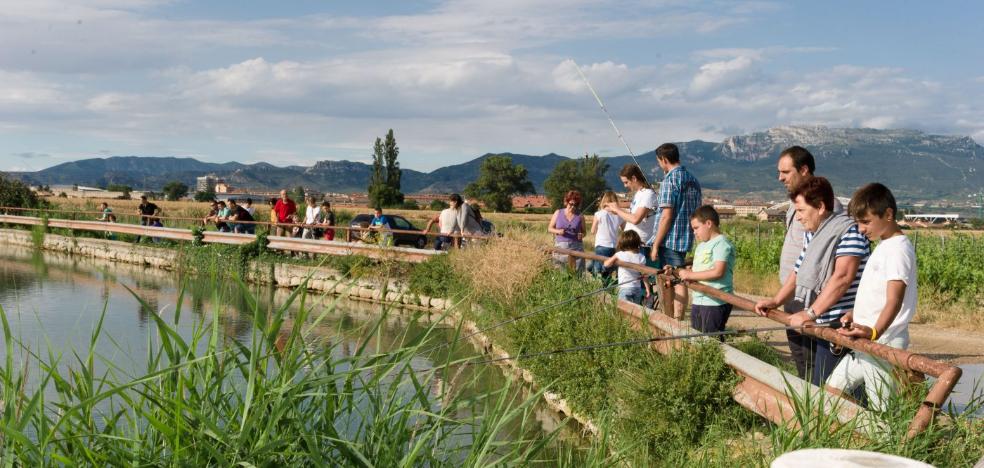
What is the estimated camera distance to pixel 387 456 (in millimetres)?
3375

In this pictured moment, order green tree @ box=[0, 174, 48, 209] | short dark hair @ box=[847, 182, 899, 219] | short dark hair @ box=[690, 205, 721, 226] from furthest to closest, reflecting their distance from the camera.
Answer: green tree @ box=[0, 174, 48, 209] < short dark hair @ box=[690, 205, 721, 226] < short dark hair @ box=[847, 182, 899, 219]

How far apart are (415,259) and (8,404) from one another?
13.7 metres

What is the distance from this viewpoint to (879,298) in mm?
4043

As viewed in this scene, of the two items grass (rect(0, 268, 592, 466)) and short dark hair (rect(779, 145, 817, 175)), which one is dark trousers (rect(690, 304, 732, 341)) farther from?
grass (rect(0, 268, 592, 466))

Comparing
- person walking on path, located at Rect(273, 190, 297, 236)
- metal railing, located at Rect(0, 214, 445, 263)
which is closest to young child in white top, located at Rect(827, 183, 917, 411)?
metal railing, located at Rect(0, 214, 445, 263)

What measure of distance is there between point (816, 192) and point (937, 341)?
232 inches

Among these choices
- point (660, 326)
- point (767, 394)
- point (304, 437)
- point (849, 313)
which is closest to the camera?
point (304, 437)

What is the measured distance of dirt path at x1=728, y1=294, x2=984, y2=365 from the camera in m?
8.60

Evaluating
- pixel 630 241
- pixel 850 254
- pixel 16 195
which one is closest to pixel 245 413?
pixel 850 254

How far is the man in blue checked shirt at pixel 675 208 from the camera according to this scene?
7.54m

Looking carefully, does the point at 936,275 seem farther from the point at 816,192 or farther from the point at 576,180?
the point at 576,180

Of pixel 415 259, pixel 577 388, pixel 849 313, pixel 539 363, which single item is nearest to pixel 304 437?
pixel 849 313

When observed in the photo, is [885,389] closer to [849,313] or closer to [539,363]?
[849,313]

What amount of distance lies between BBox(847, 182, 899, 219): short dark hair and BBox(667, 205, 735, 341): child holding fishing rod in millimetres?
2030
